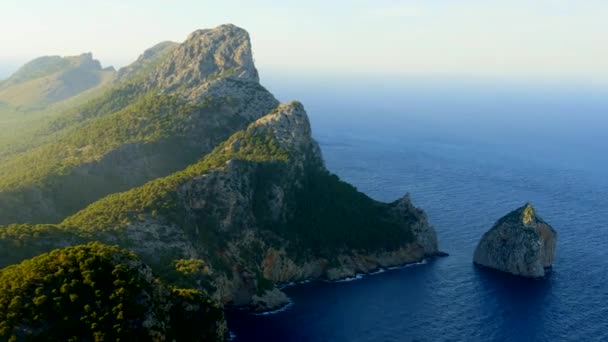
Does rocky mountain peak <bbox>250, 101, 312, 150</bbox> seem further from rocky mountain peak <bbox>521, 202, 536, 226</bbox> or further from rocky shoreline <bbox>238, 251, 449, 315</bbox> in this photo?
rocky mountain peak <bbox>521, 202, 536, 226</bbox>

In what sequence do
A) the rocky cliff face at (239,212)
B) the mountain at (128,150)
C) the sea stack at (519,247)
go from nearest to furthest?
the rocky cliff face at (239,212) < the mountain at (128,150) < the sea stack at (519,247)

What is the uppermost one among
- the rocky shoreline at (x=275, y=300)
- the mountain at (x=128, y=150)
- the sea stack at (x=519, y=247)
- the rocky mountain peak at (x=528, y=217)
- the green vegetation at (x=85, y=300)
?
the mountain at (x=128, y=150)

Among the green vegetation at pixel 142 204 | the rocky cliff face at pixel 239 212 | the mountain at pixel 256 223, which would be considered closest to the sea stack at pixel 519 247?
the mountain at pixel 256 223

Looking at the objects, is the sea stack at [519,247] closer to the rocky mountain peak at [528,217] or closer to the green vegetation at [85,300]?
the rocky mountain peak at [528,217]

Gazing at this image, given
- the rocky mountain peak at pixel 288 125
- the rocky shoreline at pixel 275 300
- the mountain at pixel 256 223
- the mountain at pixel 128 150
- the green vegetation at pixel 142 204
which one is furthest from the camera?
the rocky mountain peak at pixel 288 125

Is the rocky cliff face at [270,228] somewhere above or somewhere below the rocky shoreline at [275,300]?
above

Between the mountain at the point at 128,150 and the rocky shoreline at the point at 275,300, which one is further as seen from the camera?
the mountain at the point at 128,150

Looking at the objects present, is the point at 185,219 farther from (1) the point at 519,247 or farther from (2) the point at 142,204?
(1) the point at 519,247

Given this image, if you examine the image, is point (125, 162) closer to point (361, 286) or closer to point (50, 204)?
point (50, 204)
